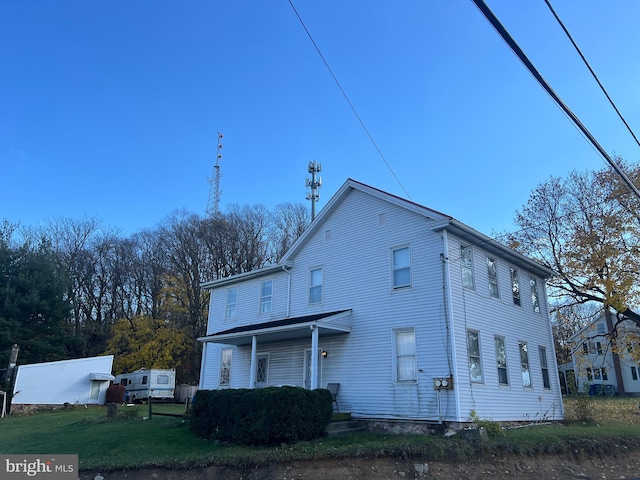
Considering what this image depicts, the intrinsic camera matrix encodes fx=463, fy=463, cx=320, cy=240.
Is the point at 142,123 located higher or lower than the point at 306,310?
higher

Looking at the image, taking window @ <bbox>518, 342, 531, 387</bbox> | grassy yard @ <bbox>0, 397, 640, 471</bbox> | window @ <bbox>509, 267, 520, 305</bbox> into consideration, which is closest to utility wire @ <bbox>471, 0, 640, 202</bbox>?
grassy yard @ <bbox>0, 397, 640, 471</bbox>

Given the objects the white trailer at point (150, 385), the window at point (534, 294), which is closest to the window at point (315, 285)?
the window at point (534, 294)

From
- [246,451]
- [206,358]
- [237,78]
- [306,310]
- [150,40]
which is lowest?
[246,451]

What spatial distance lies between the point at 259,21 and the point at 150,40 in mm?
8071

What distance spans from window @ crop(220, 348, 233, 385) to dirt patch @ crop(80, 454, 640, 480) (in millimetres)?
8897

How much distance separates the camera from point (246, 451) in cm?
1018

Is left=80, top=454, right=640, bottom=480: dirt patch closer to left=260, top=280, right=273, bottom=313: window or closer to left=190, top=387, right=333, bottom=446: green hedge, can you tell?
left=190, top=387, right=333, bottom=446: green hedge

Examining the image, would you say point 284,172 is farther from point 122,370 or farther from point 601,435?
point 122,370

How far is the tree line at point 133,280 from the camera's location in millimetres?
32031

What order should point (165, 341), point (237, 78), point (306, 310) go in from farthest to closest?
point (165, 341), point (306, 310), point (237, 78)

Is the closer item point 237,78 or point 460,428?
point 460,428

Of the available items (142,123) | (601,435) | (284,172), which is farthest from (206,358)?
(601,435)

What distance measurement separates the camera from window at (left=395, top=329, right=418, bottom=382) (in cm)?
1303

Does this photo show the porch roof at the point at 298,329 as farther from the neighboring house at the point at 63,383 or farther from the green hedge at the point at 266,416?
the neighboring house at the point at 63,383
